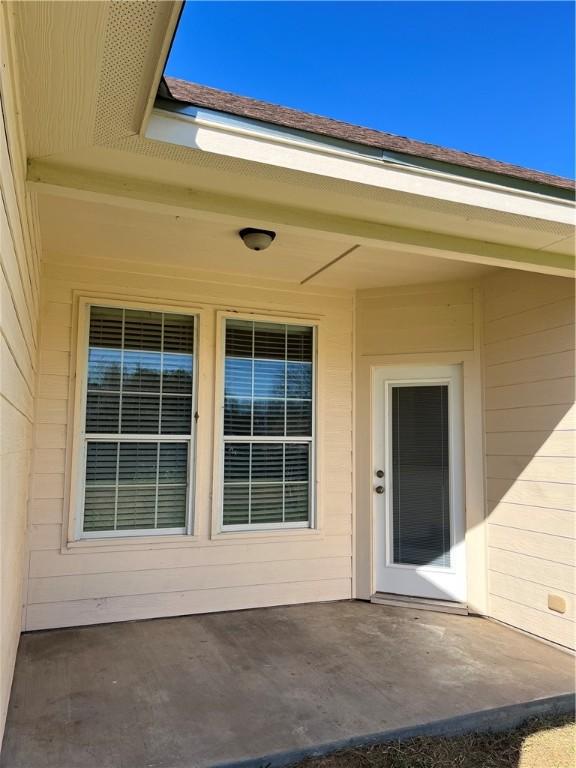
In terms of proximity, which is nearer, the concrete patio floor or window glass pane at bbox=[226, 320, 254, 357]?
the concrete patio floor

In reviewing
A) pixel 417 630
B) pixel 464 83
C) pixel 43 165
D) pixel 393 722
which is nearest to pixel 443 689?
pixel 393 722

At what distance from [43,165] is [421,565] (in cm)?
377

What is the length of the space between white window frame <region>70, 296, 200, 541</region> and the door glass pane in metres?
1.68

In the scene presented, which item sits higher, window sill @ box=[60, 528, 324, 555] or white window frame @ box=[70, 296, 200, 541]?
white window frame @ box=[70, 296, 200, 541]

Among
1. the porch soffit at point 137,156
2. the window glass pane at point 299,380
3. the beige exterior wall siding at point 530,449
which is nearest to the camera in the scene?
the porch soffit at point 137,156

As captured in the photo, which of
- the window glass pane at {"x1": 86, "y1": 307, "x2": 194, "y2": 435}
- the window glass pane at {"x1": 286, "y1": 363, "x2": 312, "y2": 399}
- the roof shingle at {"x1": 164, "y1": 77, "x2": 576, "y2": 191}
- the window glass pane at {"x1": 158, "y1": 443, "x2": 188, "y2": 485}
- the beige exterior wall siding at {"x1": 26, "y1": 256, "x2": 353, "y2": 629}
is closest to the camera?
the roof shingle at {"x1": 164, "y1": 77, "x2": 576, "y2": 191}

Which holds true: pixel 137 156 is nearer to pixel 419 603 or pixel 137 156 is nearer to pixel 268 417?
pixel 268 417

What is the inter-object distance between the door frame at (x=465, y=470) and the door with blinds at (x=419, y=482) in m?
0.05

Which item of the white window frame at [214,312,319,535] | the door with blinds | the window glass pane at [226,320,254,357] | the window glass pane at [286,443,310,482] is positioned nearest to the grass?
the door with blinds

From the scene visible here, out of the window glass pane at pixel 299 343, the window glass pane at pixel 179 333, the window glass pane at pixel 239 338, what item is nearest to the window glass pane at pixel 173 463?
the window glass pane at pixel 179 333

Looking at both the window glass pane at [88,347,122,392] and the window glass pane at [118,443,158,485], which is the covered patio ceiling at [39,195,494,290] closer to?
the window glass pane at [88,347,122,392]

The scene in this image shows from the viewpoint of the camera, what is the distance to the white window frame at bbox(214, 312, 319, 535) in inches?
160

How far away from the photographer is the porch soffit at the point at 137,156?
4.65 ft

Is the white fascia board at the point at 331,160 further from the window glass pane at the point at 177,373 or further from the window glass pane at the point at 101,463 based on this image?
the window glass pane at the point at 101,463
